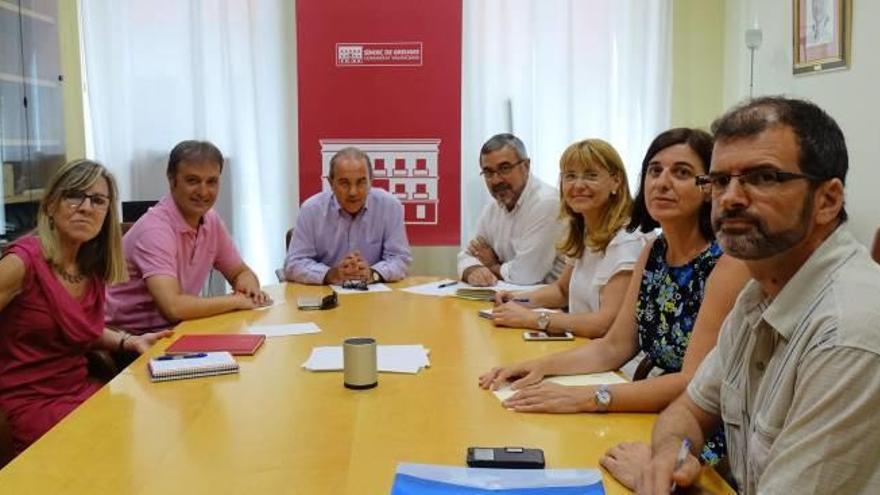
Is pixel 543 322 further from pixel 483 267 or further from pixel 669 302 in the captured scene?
pixel 483 267

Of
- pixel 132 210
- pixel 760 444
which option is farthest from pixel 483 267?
pixel 760 444

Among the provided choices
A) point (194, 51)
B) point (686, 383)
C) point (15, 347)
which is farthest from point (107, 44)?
point (686, 383)

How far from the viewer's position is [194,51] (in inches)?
170

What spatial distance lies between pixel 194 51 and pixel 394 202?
65.6 inches

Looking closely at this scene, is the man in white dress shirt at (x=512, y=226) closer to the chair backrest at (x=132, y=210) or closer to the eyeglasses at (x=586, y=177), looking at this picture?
the eyeglasses at (x=586, y=177)

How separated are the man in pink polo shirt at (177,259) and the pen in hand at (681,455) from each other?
5.95 feet

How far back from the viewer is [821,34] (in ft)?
11.1

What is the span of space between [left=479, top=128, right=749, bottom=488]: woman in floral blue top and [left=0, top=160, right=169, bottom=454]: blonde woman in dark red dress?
1.26m

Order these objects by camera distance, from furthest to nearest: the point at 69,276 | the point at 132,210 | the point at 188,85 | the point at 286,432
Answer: the point at 188,85
the point at 132,210
the point at 69,276
the point at 286,432

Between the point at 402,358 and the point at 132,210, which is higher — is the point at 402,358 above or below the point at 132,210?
below

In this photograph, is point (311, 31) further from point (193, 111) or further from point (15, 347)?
point (15, 347)

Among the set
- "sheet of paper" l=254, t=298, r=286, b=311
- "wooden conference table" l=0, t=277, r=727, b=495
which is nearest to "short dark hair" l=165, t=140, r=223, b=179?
"sheet of paper" l=254, t=298, r=286, b=311

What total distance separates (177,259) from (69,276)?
1.97ft

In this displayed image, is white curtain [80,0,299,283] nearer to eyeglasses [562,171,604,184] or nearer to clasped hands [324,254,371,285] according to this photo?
clasped hands [324,254,371,285]
